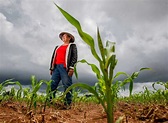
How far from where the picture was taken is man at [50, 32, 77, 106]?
15.9 ft

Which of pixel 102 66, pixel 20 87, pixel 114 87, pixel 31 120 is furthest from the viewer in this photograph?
pixel 20 87

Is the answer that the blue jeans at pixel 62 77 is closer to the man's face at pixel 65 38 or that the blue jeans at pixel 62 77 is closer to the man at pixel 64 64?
the man at pixel 64 64

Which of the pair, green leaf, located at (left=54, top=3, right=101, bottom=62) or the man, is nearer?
green leaf, located at (left=54, top=3, right=101, bottom=62)

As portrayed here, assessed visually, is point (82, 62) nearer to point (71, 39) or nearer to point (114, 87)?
point (114, 87)

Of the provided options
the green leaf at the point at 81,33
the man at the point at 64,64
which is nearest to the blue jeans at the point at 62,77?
the man at the point at 64,64

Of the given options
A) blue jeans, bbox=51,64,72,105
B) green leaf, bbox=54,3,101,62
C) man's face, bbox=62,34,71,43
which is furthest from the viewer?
man's face, bbox=62,34,71,43

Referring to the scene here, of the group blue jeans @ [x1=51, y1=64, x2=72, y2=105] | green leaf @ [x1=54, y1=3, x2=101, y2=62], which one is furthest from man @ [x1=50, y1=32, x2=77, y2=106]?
green leaf @ [x1=54, y1=3, x2=101, y2=62]

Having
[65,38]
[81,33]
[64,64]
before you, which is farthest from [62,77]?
[81,33]

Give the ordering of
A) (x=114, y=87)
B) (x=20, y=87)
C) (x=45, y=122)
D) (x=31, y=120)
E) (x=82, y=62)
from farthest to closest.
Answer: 1. (x=20, y=87)
2. (x=114, y=87)
3. (x=45, y=122)
4. (x=31, y=120)
5. (x=82, y=62)

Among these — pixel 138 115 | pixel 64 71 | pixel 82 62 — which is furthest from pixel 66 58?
pixel 82 62

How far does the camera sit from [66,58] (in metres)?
4.95

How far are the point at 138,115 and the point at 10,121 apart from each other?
3.70ft

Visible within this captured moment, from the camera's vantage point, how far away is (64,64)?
4945mm

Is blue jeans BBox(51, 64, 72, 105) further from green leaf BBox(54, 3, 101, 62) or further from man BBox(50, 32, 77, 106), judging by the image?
green leaf BBox(54, 3, 101, 62)
